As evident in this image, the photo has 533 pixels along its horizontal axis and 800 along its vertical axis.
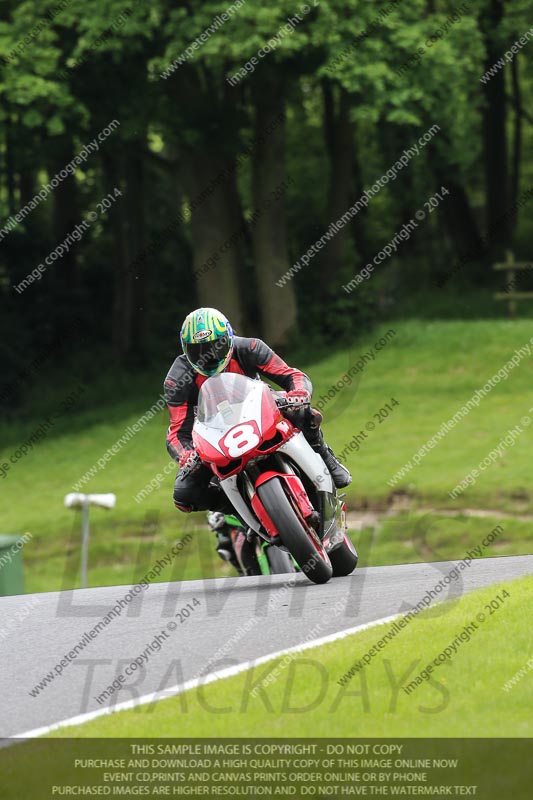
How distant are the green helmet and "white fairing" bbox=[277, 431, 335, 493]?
2.17 ft

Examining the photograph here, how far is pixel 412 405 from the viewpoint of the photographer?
86.3ft

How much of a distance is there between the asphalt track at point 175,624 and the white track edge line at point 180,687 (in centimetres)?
7

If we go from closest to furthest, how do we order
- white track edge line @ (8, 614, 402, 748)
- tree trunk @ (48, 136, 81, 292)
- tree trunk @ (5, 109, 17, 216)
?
1. white track edge line @ (8, 614, 402, 748)
2. tree trunk @ (5, 109, 17, 216)
3. tree trunk @ (48, 136, 81, 292)

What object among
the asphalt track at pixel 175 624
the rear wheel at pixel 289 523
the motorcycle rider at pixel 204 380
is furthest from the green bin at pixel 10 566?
the rear wheel at pixel 289 523

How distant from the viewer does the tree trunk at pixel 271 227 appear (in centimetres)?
2877

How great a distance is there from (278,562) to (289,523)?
223cm

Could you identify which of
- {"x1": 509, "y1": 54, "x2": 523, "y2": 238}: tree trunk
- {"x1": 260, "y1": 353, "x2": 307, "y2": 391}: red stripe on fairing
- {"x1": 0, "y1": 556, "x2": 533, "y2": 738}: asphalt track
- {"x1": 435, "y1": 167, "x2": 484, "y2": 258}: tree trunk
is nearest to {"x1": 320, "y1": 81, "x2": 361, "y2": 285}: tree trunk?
{"x1": 435, "y1": 167, "x2": 484, "y2": 258}: tree trunk

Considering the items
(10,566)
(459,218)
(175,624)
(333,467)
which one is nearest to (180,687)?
(175,624)

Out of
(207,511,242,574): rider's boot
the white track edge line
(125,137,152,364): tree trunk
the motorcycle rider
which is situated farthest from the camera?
(125,137,152,364): tree trunk

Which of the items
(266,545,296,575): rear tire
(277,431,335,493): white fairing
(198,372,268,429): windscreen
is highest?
(198,372,268,429): windscreen

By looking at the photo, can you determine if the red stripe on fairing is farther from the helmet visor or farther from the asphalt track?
the asphalt track

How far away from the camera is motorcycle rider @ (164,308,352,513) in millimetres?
8820

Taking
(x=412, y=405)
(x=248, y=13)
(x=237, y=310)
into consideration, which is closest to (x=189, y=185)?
(x=237, y=310)

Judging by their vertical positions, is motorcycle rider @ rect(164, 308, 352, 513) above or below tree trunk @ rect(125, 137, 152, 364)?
above
